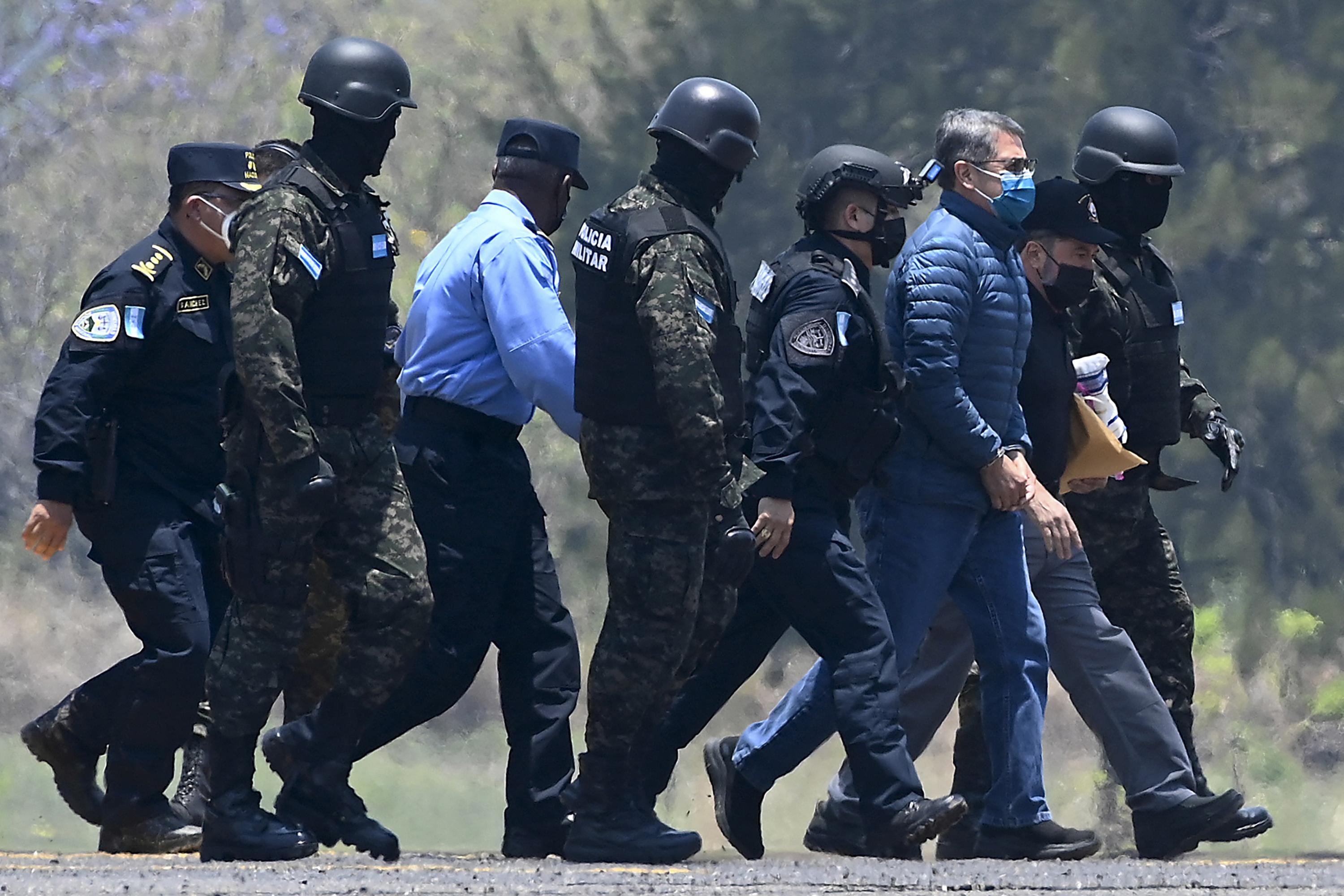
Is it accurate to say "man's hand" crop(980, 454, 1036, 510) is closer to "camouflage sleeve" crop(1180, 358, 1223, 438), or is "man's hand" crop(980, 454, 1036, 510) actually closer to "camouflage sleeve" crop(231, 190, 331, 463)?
"camouflage sleeve" crop(1180, 358, 1223, 438)

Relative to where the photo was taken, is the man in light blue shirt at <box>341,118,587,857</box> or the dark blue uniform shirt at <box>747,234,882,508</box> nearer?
the dark blue uniform shirt at <box>747,234,882,508</box>

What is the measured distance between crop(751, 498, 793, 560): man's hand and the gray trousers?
0.77 m

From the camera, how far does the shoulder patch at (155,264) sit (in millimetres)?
5492

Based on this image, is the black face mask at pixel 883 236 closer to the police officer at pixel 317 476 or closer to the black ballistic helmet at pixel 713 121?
the black ballistic helmet at pixel 713 121

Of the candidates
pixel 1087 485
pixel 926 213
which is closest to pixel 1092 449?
pixel 1087 485

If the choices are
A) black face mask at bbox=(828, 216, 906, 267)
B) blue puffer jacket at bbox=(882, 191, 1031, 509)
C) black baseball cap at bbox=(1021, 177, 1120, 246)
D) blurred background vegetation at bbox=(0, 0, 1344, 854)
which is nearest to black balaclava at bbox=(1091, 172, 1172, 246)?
black baseball cap at bbox=(1021, 177, 1120, 246)

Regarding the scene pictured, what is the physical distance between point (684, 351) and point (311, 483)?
0.84 m

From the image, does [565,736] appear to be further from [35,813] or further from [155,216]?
[155,216]

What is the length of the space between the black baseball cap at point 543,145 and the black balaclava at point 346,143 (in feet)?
2.12

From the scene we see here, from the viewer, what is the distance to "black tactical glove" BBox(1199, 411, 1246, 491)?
253 inches

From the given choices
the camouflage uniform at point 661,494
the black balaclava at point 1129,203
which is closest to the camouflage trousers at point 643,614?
the camouflage uniform at point 661,494

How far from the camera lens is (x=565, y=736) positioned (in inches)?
218

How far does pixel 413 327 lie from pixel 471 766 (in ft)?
32.9

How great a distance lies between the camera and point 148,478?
5.52 meters
